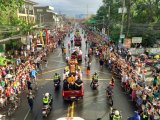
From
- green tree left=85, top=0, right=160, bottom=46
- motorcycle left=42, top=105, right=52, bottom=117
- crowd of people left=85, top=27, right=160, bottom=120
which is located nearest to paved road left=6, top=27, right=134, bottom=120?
motorcycle left=42, top=105, right=52, bottom=117

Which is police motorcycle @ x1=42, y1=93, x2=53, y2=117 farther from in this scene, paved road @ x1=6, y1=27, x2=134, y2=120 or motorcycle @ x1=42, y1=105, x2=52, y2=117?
paved road @ x1=6, y1=27, x2=134, y2=120

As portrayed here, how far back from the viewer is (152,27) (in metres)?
49.2

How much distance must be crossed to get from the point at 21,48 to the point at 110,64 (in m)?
18.0

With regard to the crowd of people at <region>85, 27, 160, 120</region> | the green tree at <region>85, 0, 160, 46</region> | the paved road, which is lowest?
the paved road

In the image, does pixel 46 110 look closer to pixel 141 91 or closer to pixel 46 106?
pixel 46 106

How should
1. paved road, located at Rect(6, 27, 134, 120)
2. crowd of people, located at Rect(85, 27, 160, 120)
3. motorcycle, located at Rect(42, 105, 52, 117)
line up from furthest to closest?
paved road, located at Rect(6, 27, 134, 120) < motorcycle, located at Rect(42, 105, 52, 117) < crowd of people, located at Rect(85, 27, 160, 120)

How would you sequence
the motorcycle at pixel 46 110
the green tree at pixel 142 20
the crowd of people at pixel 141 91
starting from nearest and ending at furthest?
the crowd of people at pixel 141 91 < the motorcycle at pixel 46 110 < the green tree at pixel 142 20

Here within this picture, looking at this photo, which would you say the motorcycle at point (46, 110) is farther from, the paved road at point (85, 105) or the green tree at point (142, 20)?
the green tree at point (142, 20)

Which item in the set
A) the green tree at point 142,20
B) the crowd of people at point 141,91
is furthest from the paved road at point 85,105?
the green tree at point 142,20

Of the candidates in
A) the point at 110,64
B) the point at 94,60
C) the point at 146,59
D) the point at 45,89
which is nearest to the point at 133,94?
the point at 45,89

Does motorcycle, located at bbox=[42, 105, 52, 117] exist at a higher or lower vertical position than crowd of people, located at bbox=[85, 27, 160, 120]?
lower

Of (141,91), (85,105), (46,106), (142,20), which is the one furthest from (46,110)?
(142,20)

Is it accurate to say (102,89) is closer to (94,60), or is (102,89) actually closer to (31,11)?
(94,60)

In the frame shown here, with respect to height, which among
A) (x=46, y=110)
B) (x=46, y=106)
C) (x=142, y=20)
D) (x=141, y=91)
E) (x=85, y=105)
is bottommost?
(x=85, y=105)
